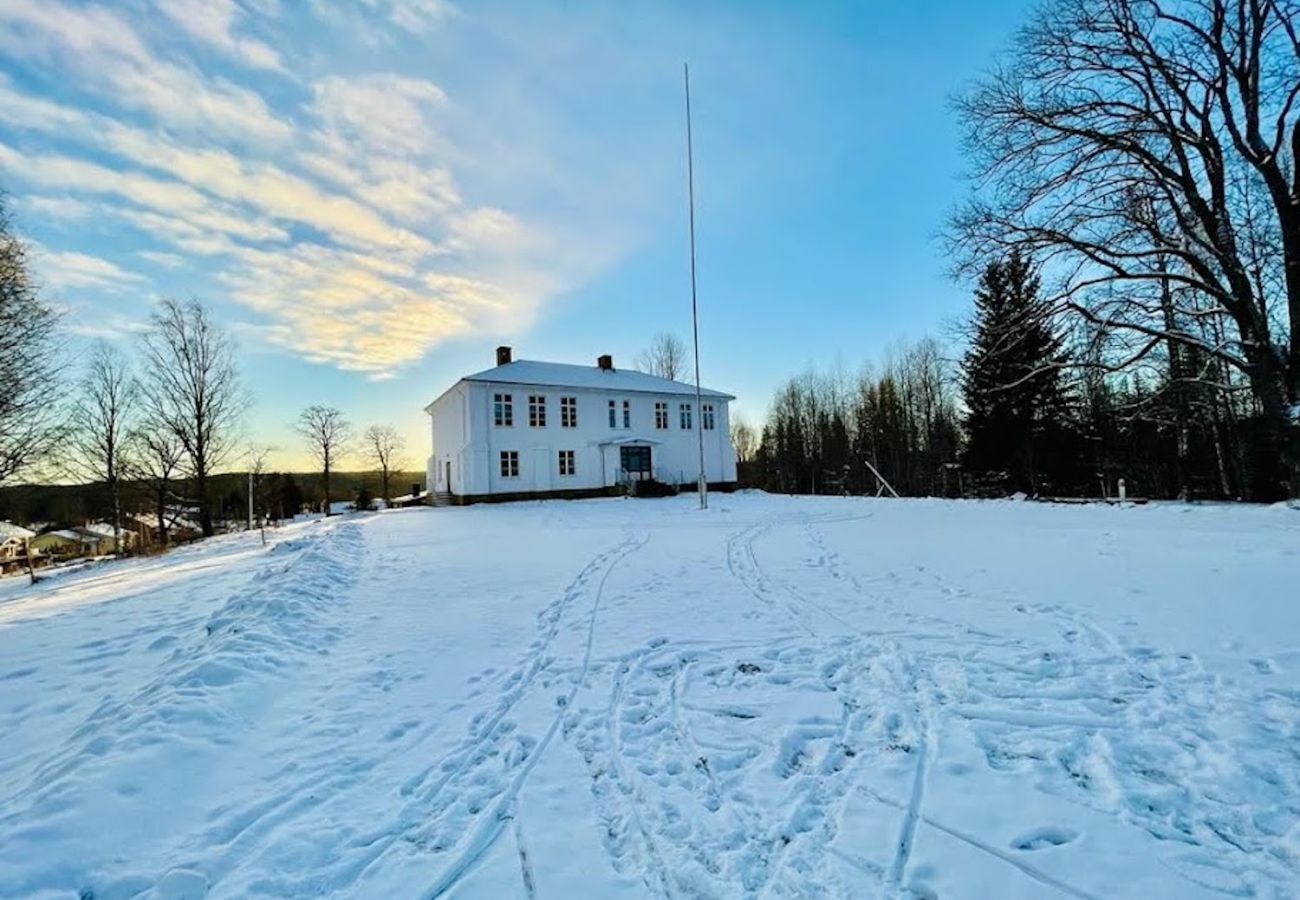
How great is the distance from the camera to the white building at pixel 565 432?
28391 mm

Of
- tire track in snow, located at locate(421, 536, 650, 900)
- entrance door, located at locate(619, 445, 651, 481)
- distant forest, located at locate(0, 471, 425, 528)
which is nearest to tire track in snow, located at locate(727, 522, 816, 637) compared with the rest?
tire track in snow, located at locate(421, 536, 650, 900)

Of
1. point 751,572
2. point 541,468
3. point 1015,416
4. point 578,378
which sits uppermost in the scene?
point 578,378

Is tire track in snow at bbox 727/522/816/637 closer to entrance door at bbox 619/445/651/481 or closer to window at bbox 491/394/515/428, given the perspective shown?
window at bbox 491/394/515/428

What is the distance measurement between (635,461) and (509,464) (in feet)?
24.5

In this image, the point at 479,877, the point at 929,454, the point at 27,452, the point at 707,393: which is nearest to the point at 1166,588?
the point at 479,877

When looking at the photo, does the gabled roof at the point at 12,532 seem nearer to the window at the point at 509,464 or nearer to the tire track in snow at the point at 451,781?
the window at the point at 509,464

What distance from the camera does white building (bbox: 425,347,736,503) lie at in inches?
1118

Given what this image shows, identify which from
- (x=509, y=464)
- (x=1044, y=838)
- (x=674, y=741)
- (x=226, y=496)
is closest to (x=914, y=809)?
(x=1044, y=838)

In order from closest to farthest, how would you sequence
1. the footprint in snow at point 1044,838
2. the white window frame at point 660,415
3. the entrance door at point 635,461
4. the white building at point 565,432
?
the footprint in snow at point 1044,838 → the white building at point 565,432 → the entrance door at point 635,461 → the white window frame at point 660,415

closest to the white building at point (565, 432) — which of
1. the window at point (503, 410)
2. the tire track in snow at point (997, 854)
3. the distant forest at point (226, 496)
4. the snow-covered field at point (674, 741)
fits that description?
the window at point (503, 410)

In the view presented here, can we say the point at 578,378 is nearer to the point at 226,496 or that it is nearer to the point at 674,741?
the point at 674,741

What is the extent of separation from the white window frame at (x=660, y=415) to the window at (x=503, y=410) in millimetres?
9013

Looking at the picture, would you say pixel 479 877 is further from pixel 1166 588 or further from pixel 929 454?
pixel 929 454

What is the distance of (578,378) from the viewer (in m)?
32.4
